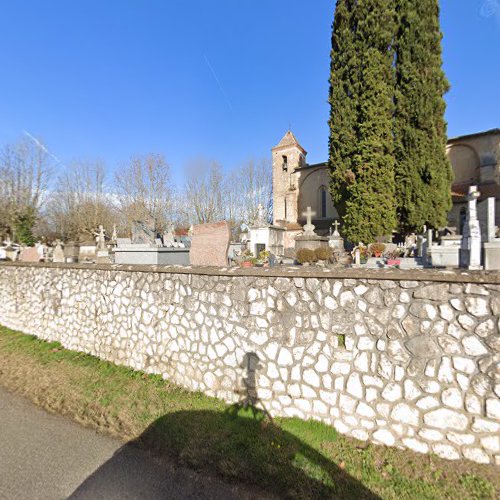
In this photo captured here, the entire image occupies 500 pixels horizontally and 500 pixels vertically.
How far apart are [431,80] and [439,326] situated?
16809 millimetres

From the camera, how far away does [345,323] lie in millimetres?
2891

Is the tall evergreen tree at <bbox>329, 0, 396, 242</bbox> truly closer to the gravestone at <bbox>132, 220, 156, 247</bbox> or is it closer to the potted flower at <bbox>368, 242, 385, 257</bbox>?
the potted flower at <bbox>368, 242, 385, 257</bbox>

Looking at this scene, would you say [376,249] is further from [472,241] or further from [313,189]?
[313,189]

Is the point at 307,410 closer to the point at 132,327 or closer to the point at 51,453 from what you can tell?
the point at 51,453

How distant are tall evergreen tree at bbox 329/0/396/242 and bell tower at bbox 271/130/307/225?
18.3 metres

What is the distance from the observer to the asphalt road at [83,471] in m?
2.31

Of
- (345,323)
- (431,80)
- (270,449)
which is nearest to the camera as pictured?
(270,449)

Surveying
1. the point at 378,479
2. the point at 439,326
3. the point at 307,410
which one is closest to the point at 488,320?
the point at 439,326

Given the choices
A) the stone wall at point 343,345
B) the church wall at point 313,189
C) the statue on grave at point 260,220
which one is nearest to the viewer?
the stone wall at point 343,345

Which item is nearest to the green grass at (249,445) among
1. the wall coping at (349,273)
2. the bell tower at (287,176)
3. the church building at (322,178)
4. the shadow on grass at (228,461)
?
the shadow on grass at (228,461)

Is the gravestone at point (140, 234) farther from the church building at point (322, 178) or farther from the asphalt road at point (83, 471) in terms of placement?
the church building at point (322, 178)

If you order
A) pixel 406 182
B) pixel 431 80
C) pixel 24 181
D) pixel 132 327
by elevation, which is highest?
pixel 431 80

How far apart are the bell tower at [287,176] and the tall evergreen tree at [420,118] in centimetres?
1905

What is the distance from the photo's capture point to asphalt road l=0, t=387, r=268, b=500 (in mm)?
2309
